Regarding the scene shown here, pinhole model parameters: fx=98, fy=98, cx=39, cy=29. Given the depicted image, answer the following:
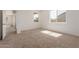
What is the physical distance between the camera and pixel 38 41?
1.57 m

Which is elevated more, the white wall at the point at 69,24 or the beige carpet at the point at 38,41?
the white wall at the point at 69,24

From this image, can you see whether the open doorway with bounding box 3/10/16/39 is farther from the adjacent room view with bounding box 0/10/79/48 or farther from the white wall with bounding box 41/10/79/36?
the white wall with bounding box 41/10/79/36

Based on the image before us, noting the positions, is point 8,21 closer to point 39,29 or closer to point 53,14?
point 39,29

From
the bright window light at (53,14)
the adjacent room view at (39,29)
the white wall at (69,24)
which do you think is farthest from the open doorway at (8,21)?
the bright window light at (53,14)

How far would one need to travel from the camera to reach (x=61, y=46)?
5.14 feet

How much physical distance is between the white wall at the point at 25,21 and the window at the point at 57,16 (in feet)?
0.88

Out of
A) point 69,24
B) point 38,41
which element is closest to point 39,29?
point 38,41

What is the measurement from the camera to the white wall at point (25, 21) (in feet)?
5.15

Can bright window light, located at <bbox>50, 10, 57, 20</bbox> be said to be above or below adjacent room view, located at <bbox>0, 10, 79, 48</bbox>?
above

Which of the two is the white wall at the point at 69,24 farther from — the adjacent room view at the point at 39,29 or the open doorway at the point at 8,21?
the open doorway at the point at 8,21

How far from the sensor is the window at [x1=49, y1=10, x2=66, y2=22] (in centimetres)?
157

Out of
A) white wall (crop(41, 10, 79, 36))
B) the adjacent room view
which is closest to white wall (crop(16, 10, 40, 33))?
the adjacent room view
